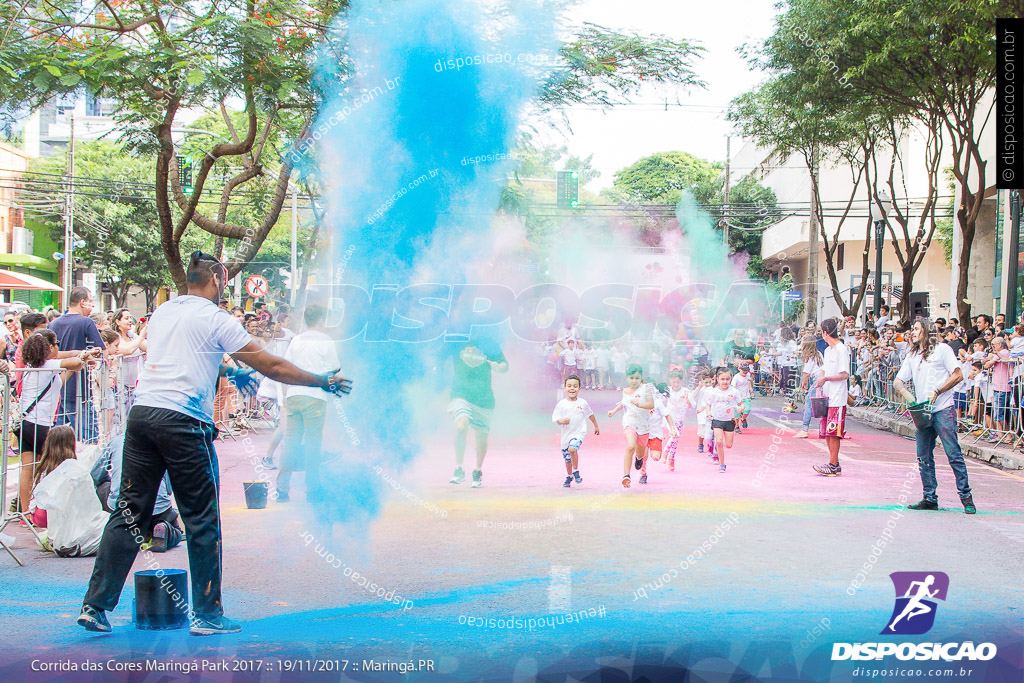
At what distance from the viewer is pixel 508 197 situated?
683 centimetres

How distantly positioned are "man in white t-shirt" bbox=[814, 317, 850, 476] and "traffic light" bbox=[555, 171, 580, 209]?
4.40 metres

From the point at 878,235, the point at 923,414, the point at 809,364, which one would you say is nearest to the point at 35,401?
the point at 923,414

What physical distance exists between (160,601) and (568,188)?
3.95 meters

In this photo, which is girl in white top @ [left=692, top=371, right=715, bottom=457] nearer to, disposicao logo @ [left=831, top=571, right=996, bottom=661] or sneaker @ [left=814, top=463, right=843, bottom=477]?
sneaker @ [left=814, top=463, right=843, bottom=477]

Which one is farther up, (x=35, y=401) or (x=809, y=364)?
(x=809, y=364)

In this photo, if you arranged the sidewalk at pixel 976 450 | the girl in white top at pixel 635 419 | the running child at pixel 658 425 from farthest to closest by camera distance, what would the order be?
the sidewalk at pixel 976 450, the running child at pixel 658 425, the girl in white top at pixel 635 419

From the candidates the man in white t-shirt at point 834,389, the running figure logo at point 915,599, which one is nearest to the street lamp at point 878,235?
the man in white t-shirt at point 834,389

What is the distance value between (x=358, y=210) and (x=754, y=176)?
16.5 feet

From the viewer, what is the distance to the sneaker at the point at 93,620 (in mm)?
4277

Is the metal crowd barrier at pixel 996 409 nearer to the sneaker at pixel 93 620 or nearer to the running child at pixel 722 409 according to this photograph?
the running child at pixel 722 409

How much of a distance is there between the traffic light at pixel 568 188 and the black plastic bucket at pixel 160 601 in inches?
149

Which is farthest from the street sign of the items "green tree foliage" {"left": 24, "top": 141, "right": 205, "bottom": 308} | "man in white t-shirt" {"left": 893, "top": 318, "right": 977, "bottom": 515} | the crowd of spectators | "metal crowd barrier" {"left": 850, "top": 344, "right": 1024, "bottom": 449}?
"man in white t-shirt" {"left": 893, "top": 318, "right": 977, "bottom": 515}

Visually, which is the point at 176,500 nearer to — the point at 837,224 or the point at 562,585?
the point at 562,585

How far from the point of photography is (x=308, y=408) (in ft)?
23.8
